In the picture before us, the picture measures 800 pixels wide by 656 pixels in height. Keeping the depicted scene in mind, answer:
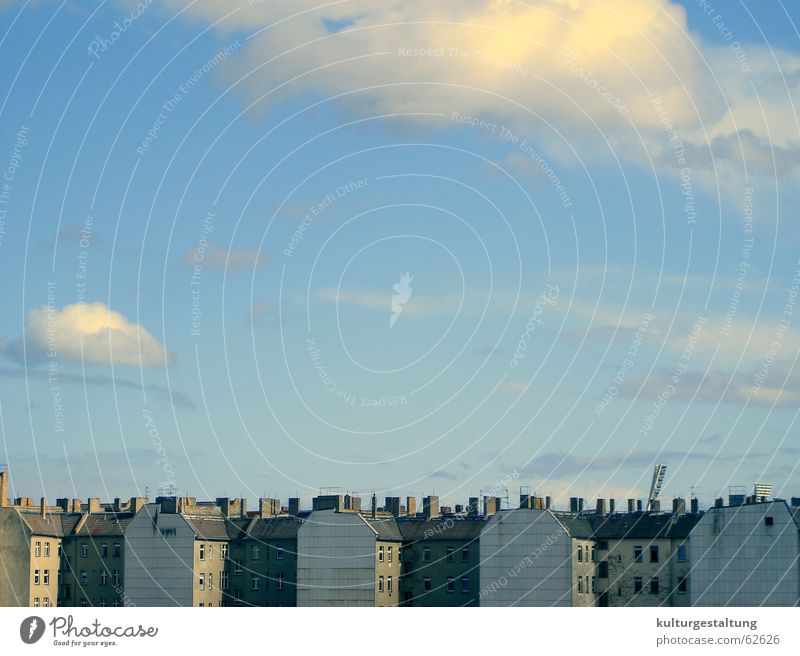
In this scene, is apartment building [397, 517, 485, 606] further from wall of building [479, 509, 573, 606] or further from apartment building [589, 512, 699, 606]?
apartment building [589, 512, 699, 606]

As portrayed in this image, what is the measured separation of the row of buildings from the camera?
123 m

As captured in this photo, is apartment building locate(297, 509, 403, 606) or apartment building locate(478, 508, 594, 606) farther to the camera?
apartment building locate(297, 509, 403, 606)

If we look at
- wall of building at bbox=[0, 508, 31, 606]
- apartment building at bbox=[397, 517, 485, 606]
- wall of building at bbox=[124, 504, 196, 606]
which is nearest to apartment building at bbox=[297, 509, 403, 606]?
apartment building at bbox=[397, 517, 485, 606]

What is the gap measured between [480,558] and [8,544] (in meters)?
39.7

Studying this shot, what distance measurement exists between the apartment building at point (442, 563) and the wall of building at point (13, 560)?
31569mm

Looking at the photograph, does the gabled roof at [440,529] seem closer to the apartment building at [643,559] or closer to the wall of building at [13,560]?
the apartment building at [643,559]

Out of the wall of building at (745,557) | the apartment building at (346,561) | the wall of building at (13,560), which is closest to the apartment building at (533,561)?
the apartment building at (346,561)

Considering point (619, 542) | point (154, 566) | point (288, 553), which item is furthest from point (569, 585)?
point (154, 566)

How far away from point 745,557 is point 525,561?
1707cm

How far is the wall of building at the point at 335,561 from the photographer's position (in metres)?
131

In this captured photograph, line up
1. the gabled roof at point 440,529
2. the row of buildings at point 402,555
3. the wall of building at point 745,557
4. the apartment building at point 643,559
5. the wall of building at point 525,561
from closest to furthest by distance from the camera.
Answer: the wall of building at point 745,557 < the row of buildings at point 402,555 < the apartment building at point 643,559 < the wall of building at point 525,561 < the gabled roof at point 440,529

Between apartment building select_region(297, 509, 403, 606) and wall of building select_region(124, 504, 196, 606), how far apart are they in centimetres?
965

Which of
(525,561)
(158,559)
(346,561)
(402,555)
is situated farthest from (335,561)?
(525,561)
